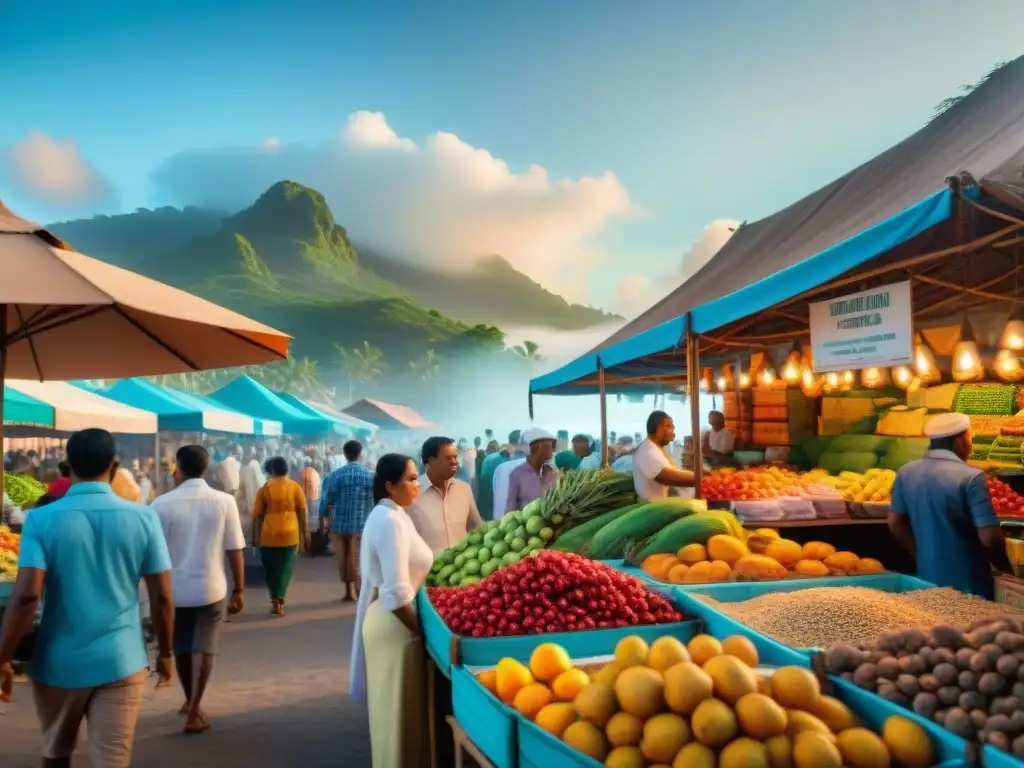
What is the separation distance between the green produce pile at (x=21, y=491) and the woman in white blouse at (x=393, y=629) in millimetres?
5997

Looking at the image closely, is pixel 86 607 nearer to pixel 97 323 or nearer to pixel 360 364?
pixel 97 323

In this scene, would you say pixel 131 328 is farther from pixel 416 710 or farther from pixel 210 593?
pixel 416 710

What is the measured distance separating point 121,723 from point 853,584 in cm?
318

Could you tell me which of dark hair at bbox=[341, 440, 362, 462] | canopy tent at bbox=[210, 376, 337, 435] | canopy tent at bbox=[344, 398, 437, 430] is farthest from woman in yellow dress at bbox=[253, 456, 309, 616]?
canopy tent at bbox=[344, 398, 437, 430]

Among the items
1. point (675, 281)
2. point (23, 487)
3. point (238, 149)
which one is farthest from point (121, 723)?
point (238, 149)

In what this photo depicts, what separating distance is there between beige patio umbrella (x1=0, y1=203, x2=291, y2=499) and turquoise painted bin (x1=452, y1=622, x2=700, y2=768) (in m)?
1.91

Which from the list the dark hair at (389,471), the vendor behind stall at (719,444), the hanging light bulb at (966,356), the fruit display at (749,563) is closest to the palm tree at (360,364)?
the vendor behind stall at (719,444)

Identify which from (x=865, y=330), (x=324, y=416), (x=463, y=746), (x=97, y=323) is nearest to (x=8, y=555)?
(x=97, y=323)

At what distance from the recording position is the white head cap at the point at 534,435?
653 centimetres

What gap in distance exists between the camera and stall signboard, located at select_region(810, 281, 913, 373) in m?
4.28

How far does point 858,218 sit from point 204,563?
199 inches

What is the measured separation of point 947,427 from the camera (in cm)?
444

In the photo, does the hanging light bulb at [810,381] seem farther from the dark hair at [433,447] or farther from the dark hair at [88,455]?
the dark hair at [88,455]

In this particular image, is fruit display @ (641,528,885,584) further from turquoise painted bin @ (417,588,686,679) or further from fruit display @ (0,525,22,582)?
fruit display @ (0,525,22,582)
